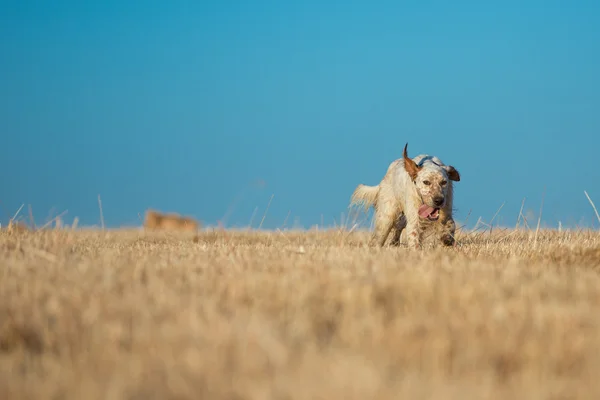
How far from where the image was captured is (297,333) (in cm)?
239

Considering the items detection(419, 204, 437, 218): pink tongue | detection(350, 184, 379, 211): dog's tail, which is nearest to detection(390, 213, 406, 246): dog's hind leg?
detection(350, 184, 379, 211): dog's tail

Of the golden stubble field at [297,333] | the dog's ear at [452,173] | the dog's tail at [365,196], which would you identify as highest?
the dog's tail at [365,196]

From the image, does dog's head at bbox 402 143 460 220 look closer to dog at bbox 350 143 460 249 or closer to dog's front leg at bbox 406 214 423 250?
dog at bbox 350 143 460 249

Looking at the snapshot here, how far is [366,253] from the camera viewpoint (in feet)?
16.8

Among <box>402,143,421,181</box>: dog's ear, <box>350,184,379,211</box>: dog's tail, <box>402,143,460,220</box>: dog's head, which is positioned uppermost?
<box>350,184,379,211</box>: dog's tail

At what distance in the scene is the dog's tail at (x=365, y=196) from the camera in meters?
9.37

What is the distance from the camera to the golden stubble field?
1.94m

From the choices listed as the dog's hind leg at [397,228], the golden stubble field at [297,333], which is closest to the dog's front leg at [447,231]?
the dog's hind leg at [397,228]

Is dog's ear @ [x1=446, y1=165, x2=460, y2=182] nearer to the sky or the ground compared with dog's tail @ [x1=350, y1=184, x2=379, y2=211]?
nearer to the ground

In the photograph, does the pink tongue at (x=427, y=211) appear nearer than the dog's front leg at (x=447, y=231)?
Yes

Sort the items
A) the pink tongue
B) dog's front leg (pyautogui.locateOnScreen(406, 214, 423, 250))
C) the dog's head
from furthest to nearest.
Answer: dog's front leg (pyautogui.locateOnScreen(406, 214, 423, 250)) → the pink tongue → the dog's head

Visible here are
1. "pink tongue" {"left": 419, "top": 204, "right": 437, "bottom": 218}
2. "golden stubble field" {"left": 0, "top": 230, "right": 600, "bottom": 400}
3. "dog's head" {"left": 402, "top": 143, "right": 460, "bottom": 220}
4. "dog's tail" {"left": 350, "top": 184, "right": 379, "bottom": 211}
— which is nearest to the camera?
"golden stubble field" {"left": 0, "top": 230, "right": 600, "bottom": 400}

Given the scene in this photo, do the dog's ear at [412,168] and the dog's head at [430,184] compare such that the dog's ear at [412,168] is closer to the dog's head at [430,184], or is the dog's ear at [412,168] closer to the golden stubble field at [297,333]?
the dog's head at [430,184]

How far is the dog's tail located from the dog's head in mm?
1992
